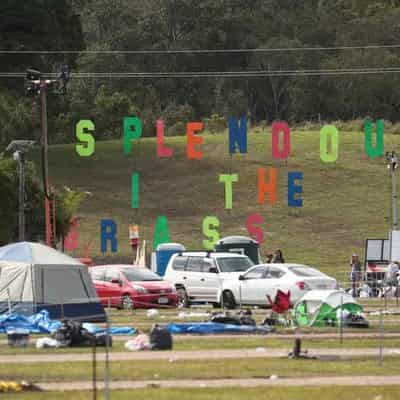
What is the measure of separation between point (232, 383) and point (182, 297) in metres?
21.7

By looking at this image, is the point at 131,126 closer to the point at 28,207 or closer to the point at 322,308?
the point at 28,207

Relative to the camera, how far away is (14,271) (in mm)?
32219

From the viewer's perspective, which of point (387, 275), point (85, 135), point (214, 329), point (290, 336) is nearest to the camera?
Answer: point (290, 336)

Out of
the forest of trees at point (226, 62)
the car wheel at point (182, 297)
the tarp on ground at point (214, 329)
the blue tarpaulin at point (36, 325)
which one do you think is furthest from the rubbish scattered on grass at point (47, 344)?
the forest of trees at point (226, 62)

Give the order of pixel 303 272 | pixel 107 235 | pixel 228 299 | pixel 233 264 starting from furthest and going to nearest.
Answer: pixel 107 235 → pixel 233 264 → pixel 228 299 → pixel 303 272

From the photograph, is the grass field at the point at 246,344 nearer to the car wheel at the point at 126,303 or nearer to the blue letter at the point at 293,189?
the car wheel at the point at 126,303

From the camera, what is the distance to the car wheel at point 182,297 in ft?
131

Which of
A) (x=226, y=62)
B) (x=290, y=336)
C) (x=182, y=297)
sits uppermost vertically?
(x=226, y=62)

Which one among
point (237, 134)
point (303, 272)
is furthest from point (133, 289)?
point (237, 134)

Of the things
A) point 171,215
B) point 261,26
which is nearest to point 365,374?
point 171,215

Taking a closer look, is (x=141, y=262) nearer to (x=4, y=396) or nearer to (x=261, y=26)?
(x=4, y=396)

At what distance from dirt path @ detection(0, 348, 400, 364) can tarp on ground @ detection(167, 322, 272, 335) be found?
12.4ft

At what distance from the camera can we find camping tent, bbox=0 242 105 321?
31.6 meters

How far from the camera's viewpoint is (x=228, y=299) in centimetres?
3794
